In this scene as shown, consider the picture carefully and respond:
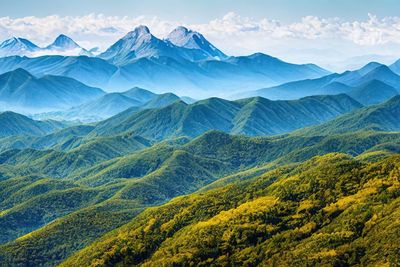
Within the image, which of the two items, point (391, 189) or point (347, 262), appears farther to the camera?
point (391, 189)

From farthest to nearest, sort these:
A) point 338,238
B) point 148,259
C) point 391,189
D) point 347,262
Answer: point 148,259
point 391,189
point 338,238
point 347,262

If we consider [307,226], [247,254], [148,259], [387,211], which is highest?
[387,211]

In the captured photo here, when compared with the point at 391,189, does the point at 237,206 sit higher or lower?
lower

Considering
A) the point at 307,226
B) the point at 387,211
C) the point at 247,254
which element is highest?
the point at 387,211

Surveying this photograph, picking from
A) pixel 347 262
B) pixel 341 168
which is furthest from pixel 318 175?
pixel 347 262

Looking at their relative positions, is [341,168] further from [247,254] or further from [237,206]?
[247,254]

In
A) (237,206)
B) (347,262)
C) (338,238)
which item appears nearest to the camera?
(347,262)

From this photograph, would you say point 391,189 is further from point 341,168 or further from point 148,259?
point 148,259

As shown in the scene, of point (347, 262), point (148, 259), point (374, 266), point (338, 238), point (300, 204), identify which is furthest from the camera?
point (148, 259)

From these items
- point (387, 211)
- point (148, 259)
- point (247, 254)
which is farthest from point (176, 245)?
point (387, 211)
